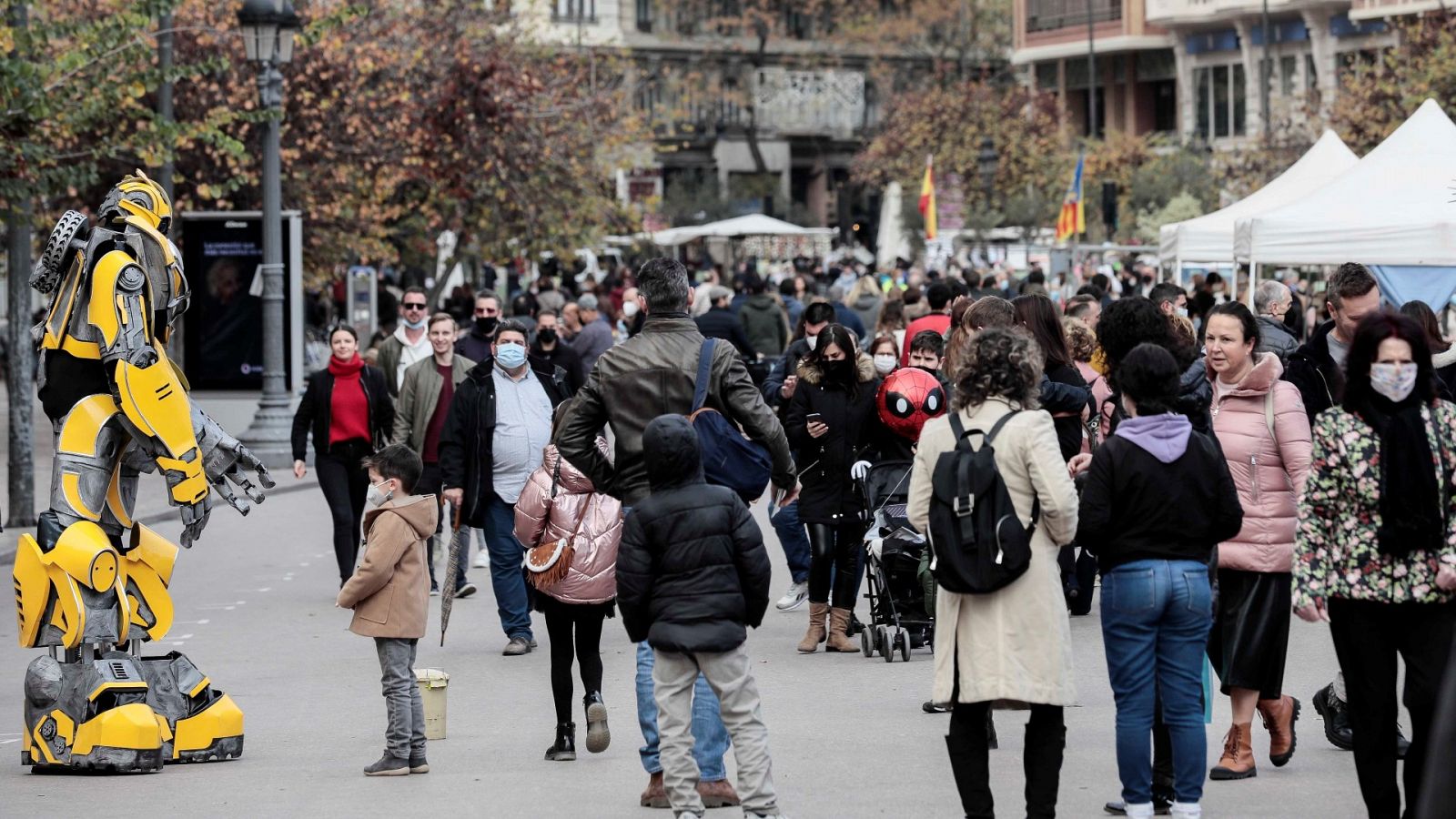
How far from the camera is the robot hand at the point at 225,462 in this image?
8547 mm

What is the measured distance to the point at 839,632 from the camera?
10758 millimetres

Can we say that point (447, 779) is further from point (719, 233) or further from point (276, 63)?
point (719, 233)

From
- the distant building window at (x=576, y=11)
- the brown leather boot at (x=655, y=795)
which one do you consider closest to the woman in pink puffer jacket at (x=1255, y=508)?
the brown leather boot at (x=655, y=795)

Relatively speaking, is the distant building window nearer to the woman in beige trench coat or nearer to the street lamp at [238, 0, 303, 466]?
the street lamp at [238, 0, 303, 466]

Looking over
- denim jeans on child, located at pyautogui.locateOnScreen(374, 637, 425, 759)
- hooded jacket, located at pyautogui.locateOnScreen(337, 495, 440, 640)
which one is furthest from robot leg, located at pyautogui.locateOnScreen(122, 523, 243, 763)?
hooded jacket, located at pyautogui.locateOnScreen(337, 495, 440, 640)

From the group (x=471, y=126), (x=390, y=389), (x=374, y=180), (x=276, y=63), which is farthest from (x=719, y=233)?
(x=390, y=389)

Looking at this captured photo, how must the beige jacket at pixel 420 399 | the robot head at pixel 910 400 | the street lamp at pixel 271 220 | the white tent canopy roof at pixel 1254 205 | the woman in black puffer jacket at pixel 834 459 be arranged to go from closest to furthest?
1. the robot head at pixel 910 400
2. the woman in black puffer jacket at pixel 834 459
3. the beige jacket at pixel 420 399
4. the white tent canopy roof at pixel 1254 205
5. the street lamp at pixel 271 220

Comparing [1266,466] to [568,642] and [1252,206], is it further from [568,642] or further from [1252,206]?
[1252,206]

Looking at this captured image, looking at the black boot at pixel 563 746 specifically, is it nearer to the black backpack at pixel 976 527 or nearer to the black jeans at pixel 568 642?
the black jeans at pixel 568 642

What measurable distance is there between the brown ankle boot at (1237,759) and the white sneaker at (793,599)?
4.75 meters

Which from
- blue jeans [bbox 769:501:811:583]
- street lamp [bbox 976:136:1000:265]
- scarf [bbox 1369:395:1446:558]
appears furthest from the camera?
street lamp [bbox 976:136:1000:265]

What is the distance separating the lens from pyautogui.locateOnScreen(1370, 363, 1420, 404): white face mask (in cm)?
628

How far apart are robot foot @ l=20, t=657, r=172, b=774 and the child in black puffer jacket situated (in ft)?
7.54

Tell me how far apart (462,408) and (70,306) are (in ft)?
9.84
